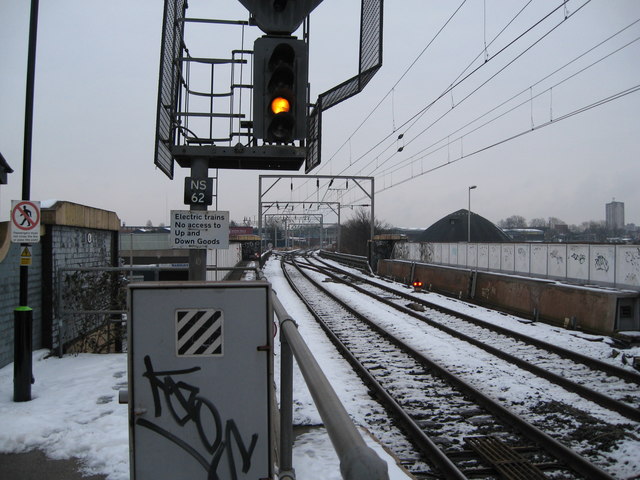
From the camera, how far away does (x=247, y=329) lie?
117 inches

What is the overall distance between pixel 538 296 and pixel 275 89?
13977mm

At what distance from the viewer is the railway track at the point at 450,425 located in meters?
5.34

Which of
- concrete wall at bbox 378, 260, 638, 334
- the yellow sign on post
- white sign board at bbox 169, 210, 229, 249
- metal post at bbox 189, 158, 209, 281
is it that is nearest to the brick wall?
the yellow sign on post

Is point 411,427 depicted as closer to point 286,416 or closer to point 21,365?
point 286,416

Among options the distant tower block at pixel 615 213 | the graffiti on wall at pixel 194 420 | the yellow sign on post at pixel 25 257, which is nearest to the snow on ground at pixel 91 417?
the yellow sign on post at pixel 25 257

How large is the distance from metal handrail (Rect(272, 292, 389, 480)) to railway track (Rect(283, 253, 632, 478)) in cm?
286

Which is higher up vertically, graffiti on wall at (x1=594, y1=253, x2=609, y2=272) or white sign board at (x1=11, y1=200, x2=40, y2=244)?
white sign board at (x1=11, y1=200, x2=40, y2=244)

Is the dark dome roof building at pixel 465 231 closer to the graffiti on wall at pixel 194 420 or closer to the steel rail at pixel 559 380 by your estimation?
the steel rail at pixel 559 380

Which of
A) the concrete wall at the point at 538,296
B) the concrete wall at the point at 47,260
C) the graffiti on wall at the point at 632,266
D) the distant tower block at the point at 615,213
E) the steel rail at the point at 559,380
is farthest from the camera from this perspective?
the distant tower block at the point at 615,213

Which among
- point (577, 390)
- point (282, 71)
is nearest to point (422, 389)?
point (577, 390)

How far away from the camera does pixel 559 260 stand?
1714 cm

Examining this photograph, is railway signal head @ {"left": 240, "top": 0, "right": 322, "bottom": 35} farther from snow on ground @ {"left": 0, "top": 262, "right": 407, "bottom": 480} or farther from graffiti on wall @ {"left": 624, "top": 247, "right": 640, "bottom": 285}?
graffiti on wall @ {"left": 624, "top": 247, "right": 640, "bottom": 285}

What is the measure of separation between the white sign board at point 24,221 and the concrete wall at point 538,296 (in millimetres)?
12717

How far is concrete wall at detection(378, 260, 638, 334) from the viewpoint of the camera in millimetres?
13105
